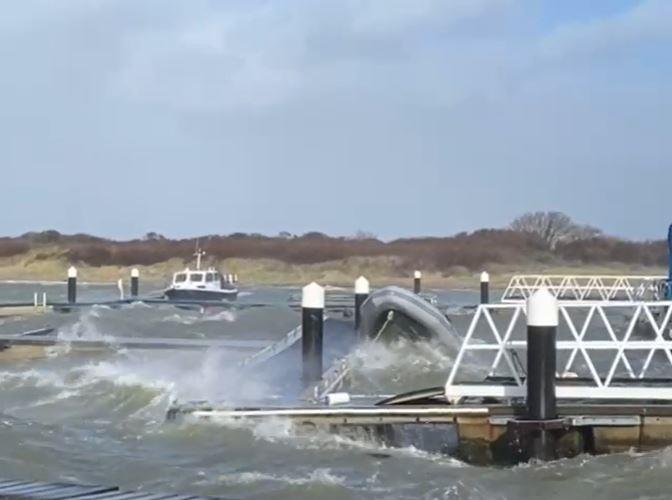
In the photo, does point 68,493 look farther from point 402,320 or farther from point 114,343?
point 114,343

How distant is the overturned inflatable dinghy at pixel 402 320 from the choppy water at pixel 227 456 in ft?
6.03

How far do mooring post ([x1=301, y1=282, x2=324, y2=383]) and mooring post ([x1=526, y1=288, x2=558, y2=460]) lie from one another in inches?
239

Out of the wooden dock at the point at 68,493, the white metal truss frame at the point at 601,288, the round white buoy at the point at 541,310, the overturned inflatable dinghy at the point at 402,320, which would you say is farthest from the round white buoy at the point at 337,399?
the white metal truss frame at the point at 601,288

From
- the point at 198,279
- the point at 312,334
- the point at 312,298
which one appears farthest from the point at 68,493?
the point at 198,279

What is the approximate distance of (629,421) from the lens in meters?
13.2

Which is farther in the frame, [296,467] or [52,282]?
[52,282]

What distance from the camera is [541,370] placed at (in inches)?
501

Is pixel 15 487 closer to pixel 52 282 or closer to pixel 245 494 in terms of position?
pixel 245 494

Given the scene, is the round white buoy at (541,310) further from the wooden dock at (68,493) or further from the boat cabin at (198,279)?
the boat cabin at (198,279)

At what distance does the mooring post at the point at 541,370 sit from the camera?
41.7ft

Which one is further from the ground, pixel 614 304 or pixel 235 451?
pixel 614 304

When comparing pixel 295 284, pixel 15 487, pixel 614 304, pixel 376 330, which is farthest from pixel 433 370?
pixel 295 284

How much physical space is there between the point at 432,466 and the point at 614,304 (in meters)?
2.88

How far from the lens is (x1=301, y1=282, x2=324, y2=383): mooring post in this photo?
1864cm
